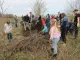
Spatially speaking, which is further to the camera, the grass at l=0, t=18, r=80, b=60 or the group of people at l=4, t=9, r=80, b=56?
the grass at l=0, t=18, r=80, b=60

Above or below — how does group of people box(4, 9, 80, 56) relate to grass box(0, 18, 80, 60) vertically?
above

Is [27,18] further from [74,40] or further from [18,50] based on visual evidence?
[18,50]

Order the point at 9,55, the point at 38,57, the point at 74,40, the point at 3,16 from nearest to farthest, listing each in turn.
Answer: the point at 3,16 → the point at 9,55 → the point at 38,57 → the point at 74,40

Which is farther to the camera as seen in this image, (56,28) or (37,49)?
(37,49)

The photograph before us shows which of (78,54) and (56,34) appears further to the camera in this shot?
(78,54)

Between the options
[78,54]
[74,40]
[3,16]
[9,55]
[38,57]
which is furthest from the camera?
[74,40]

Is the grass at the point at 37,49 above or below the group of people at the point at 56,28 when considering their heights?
below

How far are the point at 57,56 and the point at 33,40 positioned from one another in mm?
1688

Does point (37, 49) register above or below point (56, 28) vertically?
→ below

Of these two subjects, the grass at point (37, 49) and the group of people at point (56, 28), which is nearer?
the group of people at point (56, 28)

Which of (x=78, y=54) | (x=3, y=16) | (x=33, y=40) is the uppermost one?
(x=3, y=16)

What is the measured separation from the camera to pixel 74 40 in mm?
13281

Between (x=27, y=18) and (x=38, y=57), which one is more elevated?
(x=27, y=18)

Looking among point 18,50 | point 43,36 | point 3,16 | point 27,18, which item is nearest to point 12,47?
point 18,50
